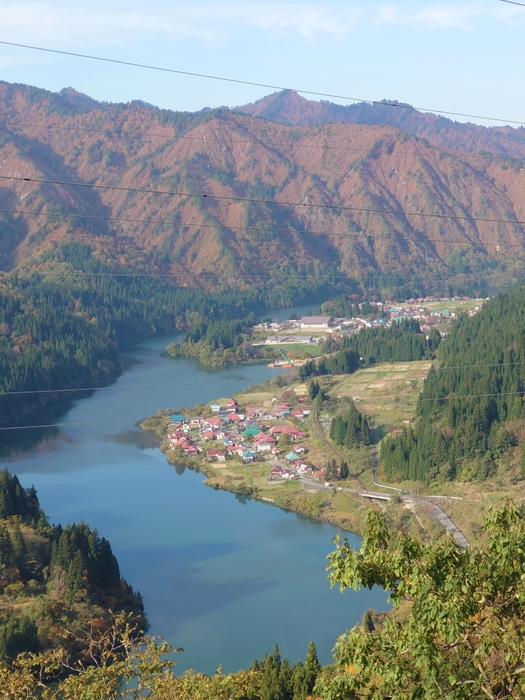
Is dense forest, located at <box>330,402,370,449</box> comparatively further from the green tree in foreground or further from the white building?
the white building

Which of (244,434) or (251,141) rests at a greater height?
(251,141)

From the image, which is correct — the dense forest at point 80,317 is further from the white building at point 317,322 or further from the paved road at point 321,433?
the paved road at point 321,433

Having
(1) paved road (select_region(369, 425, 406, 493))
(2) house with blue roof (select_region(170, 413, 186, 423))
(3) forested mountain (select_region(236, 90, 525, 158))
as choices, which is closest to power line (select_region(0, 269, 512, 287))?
(2) house with blue roof (select_region(170, 413, 186, 423))

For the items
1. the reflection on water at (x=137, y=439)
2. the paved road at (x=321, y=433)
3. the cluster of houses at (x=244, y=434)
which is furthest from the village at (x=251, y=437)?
the reflection on water at (x=137, y=439)

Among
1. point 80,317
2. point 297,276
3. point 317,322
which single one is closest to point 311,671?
point 80,317

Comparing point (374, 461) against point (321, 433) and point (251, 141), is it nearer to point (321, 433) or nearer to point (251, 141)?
point (321, 433)
